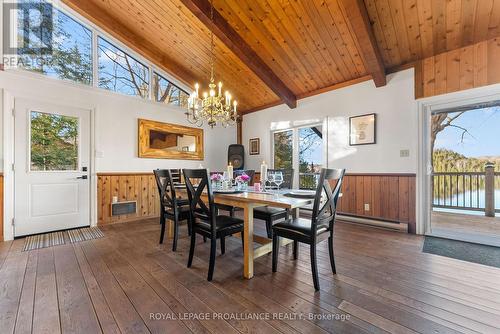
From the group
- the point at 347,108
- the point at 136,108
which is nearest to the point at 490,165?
the point at 347,108

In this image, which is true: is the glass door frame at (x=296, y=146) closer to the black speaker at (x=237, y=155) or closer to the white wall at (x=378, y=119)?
the white wall at (x=378, y=119)

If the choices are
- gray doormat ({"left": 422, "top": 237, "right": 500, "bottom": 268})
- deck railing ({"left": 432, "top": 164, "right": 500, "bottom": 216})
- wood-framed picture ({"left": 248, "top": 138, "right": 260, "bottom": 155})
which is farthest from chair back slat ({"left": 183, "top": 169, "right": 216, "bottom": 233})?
deck railing ({"left": 432, "top": 164, "right": 500, "bottom": 216})

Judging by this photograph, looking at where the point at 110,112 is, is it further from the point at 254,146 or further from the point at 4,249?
the point at 254,146

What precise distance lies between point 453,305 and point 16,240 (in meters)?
4.83

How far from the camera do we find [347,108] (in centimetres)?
403

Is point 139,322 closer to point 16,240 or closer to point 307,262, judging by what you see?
point 307,262

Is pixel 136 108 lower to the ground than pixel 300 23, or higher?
lower

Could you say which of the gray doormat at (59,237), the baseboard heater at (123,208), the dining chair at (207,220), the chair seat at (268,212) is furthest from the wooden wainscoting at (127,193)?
the chair seat at (268,212)

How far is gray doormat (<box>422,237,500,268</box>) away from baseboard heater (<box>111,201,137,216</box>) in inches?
177

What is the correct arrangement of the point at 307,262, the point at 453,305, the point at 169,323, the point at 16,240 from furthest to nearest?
the point at 16,240 → the point at 307,262 → the point at 453,305 → the point at 169,323

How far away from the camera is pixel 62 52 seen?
367 centimetres

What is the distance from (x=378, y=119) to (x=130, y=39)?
182 inches

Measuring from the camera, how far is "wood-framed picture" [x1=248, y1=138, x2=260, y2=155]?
5578 millimetres

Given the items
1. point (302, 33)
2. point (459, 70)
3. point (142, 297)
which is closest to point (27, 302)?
point (142, 297)
